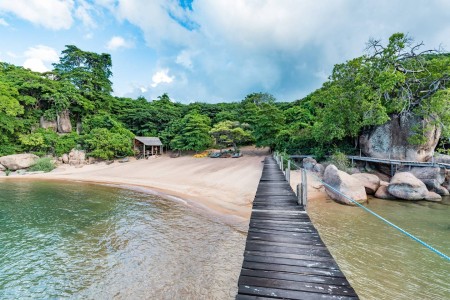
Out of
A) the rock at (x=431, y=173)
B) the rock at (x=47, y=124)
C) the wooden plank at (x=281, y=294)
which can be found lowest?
the wooden plank at (x=281, y=294)

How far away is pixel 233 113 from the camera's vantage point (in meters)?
34.0

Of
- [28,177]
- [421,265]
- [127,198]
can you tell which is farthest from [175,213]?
[28,177]

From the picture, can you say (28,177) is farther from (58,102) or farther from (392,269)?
(392,269)

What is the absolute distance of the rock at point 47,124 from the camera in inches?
1060

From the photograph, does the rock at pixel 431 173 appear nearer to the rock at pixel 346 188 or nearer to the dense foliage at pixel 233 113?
the dense foliage at pixel 233 113

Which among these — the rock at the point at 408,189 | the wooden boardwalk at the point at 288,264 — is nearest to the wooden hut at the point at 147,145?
the wooden boardwalk at the point at 288,264

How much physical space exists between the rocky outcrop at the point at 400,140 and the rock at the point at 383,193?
4741 millimetres

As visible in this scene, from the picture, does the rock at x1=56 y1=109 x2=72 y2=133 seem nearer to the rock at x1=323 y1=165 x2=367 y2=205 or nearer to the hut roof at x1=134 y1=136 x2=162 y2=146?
the hut roof at x1=134 y1=136 x2=162 y2=146

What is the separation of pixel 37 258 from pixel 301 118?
26.8 m

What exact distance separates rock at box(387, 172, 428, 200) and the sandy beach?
301 inches

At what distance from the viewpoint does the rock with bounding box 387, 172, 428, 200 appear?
36.5 feet

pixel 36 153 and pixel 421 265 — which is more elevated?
pixel 36 153

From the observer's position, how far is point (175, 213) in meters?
9.84

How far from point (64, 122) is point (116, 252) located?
96.0ft
